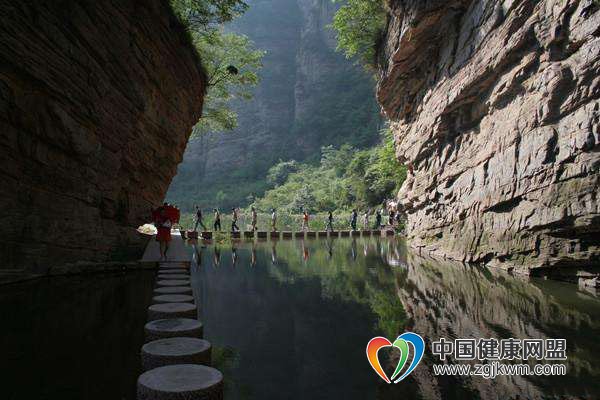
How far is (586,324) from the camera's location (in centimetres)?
596

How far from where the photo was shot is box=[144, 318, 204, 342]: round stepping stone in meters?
4.36

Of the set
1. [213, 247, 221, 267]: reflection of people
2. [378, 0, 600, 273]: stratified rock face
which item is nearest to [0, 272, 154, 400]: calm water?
[213, 247, 221, 267]: reflection of people

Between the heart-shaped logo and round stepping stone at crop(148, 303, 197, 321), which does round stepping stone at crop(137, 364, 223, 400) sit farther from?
the heart-shaped logo

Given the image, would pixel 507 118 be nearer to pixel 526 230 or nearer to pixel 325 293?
pixel 526 230

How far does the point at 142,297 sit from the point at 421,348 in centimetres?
526

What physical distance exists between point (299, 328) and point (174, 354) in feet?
8.99

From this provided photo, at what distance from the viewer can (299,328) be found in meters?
6.14

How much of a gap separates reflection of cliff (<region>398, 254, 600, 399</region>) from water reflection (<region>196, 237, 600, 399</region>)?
0.02 metres

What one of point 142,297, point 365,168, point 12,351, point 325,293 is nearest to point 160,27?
point 142,297

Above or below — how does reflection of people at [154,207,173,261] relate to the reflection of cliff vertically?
above

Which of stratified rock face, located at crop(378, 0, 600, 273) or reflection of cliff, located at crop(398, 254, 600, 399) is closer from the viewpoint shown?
reflection of cliff, located at crop(398, 254, 600, 399)

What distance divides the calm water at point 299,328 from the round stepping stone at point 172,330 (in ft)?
1.18

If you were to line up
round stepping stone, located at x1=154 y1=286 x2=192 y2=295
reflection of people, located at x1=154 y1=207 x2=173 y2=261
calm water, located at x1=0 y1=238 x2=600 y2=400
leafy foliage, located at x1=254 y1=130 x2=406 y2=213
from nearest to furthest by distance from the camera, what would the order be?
calm water, located at x1=0 y1=238 x2=600 y2=400 < round stepping stone, located at x1=154 y1=286 x2=192 y2=295 < reflection of people, located at x1=154 y1=207 x2=173 y2=261 < leafy foliage, located at x1=254 y1=130 x2=406 y2=213

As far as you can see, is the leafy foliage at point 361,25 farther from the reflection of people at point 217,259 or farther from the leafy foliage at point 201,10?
the reflection of people at point 217,259
